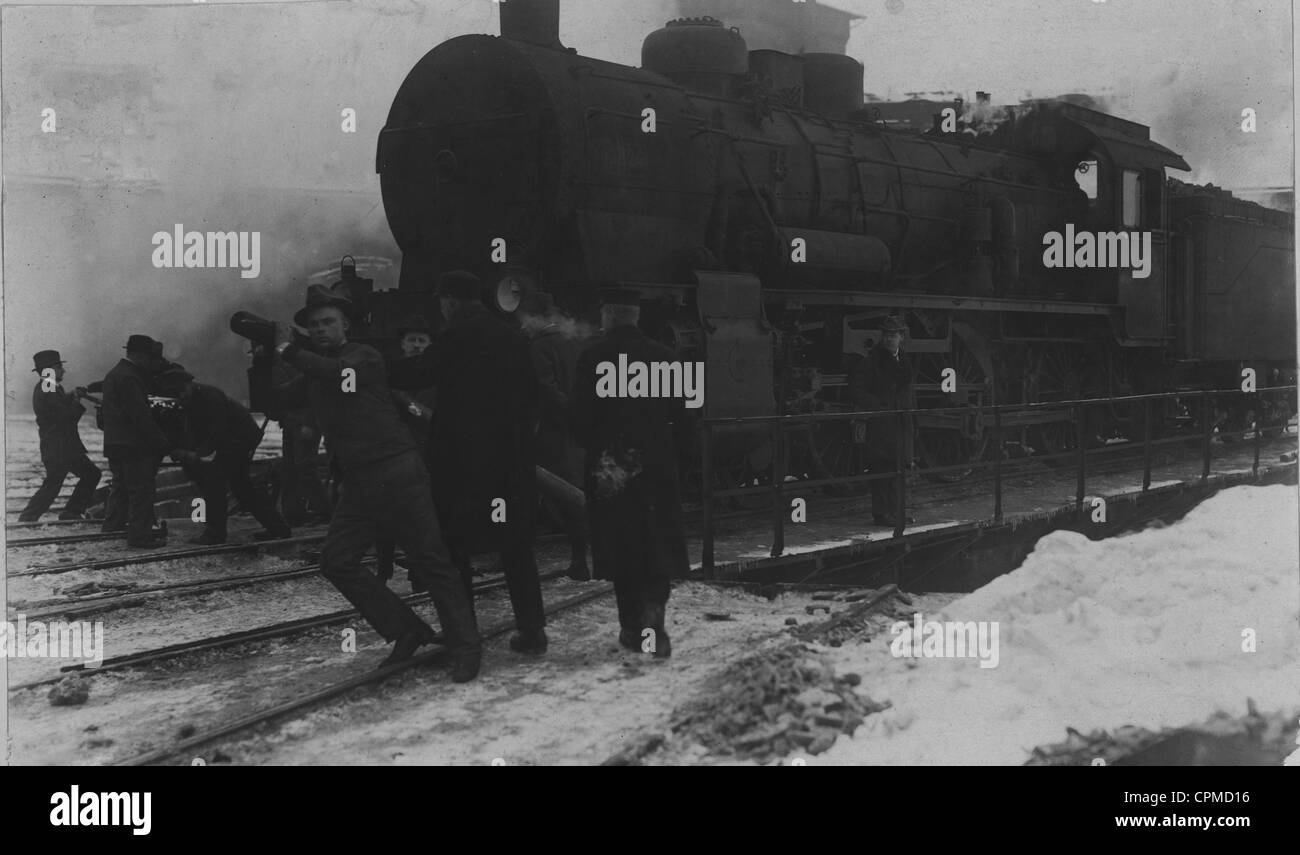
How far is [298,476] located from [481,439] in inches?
201

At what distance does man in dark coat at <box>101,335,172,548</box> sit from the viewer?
29.4 feet

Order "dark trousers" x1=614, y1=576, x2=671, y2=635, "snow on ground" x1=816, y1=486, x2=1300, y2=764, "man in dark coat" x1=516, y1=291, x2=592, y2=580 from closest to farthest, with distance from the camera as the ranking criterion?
"snow on ground" x1=816, y1=486, x2=1300, y2=764 → "dark trousers" x1=614, y1=576, x2=671, y2=635 → "man in dark coat" x1=516, y1=291, x2=592, y2=580

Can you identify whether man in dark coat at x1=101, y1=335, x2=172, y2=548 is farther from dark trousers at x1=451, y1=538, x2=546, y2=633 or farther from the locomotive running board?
the locomotive running board

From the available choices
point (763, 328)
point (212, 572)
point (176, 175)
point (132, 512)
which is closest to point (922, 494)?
point (763, 328)

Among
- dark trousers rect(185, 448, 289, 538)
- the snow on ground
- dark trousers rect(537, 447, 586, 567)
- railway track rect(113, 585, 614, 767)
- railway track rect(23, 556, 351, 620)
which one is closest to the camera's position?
railway track rect(113, 585, 614, 767)

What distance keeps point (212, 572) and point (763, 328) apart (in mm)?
4423

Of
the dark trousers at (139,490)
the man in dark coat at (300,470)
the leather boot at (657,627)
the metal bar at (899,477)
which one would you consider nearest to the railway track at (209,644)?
the leather boot at (657,627)

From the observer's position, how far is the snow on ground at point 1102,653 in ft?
15.3

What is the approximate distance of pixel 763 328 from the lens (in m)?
8.74

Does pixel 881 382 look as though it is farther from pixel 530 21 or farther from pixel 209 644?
pixel 209 644

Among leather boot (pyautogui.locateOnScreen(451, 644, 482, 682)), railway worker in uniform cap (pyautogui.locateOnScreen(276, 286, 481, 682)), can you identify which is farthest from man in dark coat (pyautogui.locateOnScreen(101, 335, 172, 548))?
leather boot (pyautogui.locateOnScreen(451, 644, 482, 682))

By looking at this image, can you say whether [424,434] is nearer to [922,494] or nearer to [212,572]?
[212,572]

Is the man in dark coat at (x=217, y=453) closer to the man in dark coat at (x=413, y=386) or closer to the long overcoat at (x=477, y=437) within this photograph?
the man in dark coat at (x=413, y=386)

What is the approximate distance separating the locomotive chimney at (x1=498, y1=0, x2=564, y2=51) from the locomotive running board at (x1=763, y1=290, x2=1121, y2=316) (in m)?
2.60
